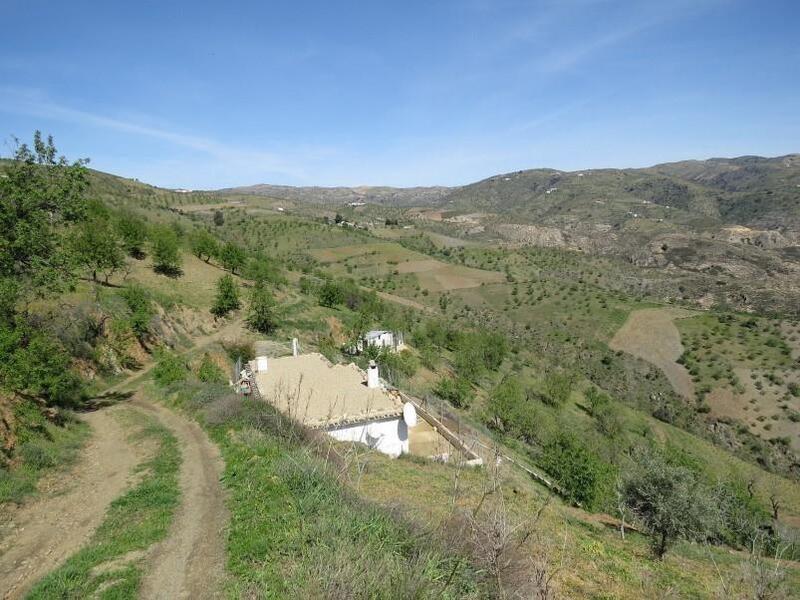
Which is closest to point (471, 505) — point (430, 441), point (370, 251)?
point (430, 441)

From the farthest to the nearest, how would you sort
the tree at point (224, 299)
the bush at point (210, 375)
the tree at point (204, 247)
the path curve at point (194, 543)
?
the tree at point (204, 247)
the tree at point (224, 299)
the bush at point (210, 375)
the path curve at point (194, 543)

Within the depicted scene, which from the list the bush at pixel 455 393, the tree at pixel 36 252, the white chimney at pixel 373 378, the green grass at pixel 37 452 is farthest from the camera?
the bush at pixel 455 393

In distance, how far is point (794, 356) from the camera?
5703 cm

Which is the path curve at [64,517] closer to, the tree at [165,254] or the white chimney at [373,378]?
the white chimney at [373,378]

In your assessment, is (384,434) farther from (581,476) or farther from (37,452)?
(37,452)

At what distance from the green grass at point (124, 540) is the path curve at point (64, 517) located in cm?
34

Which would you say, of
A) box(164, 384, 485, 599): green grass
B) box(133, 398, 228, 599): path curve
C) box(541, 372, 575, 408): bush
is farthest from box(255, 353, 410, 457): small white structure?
box(541, 372, 575, 408): bush

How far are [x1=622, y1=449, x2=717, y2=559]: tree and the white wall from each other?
8833mm

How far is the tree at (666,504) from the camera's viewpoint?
45.2 ft

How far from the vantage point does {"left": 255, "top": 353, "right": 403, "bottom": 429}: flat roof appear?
62.3ft

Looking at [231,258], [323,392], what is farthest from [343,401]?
[231,258]

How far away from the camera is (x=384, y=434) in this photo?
1977cm

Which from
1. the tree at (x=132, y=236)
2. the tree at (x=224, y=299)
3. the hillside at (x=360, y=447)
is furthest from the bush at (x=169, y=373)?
the tree at (x=132, y=236)

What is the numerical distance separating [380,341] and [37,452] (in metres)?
30.3
